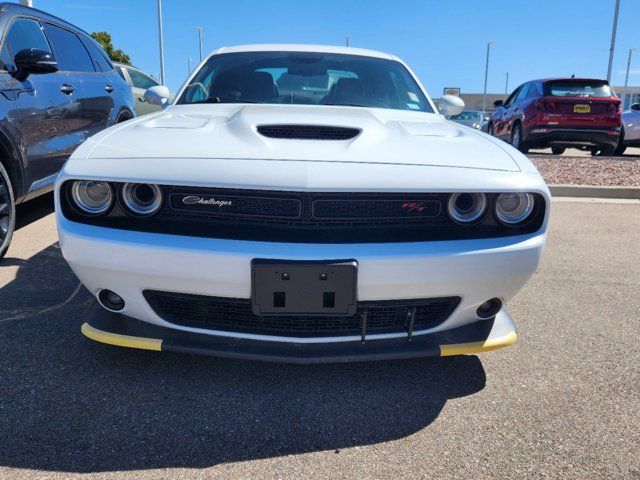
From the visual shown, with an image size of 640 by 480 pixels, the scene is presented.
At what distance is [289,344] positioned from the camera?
6.61ft

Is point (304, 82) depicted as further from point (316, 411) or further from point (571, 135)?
point (571, 135)

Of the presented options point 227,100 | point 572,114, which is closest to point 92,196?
point 227,100

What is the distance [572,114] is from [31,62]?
29.2 feet

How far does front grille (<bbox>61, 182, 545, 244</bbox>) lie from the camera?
6.41 feet

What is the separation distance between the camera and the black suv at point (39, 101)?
359 centimetres

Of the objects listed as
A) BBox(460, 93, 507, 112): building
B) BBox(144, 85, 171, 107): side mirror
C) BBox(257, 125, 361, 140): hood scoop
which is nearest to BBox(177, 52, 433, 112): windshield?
BBox(144, 85, 171, 107): side mirror

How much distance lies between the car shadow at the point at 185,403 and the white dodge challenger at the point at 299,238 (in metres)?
0.22

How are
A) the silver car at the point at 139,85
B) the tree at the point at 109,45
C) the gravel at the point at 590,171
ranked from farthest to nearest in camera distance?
1. the tree at the point at 109,45
2. the silver car at the point at 139,85
3. the gravel at the point at 590,171

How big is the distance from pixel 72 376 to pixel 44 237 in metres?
2.52

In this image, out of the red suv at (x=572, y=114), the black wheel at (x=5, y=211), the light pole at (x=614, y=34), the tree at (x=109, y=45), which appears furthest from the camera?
the tree at (x=109, y=45)

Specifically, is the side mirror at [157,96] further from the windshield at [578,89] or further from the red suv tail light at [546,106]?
the windshield at [578,89]

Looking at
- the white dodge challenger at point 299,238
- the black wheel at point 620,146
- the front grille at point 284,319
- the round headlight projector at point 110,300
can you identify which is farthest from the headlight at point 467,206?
the black wheel at point 620,146

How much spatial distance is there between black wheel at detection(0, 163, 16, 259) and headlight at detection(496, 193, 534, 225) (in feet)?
10.2

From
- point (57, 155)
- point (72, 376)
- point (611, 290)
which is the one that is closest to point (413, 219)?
point (72, 376)
